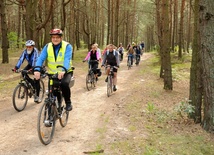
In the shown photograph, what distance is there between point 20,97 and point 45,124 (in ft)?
9.55

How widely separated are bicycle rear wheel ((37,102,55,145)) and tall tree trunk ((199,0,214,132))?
3874 millimetres

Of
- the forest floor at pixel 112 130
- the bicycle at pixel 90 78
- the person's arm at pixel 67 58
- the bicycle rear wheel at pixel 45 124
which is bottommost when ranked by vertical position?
the forest floor at pixel 112 130

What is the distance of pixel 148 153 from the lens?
4.99 meters

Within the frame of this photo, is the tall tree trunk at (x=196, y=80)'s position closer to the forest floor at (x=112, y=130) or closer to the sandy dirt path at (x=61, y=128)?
the forest floor at (x=112, y=130)

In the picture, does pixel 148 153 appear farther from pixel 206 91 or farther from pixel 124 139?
pixel 206 91

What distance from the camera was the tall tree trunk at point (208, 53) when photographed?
5.75 m

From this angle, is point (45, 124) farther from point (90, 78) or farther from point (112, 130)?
point (90, 78)

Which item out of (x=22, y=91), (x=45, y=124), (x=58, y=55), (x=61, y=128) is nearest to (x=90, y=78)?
(x=22, y=91)

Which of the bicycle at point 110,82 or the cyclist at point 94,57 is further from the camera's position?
the cyclist at point 94,57

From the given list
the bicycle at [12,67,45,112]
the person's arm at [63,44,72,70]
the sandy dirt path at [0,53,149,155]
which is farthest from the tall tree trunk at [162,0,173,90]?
the person's arm at [63,44,72,70]

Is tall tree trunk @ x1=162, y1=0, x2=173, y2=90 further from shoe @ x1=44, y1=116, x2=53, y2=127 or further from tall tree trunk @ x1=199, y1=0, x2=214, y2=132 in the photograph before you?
shoe @ x1=44, y1=116, x2=53, y2=127

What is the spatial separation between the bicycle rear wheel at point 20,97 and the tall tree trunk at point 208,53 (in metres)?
5.37

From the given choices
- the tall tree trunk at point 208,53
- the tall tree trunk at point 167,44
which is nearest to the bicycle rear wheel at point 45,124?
the tall tree trunk at point 208,53

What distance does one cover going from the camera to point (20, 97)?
25.1ft
